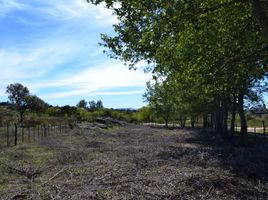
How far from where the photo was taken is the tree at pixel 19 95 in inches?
3455

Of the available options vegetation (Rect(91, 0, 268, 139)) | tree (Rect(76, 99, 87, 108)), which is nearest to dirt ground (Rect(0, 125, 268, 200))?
vegetation (Rect(91, 0, 268, 139))

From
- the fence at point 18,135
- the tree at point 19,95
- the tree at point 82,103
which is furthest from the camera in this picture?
the tree at point 82,103

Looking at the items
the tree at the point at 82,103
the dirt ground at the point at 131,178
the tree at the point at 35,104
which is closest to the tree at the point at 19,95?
the tree at the point at 35,104

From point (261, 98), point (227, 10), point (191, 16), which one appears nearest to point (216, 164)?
point (227, 10)

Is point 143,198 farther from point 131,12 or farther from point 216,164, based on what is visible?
point 216,164

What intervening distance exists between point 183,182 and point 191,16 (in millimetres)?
4426

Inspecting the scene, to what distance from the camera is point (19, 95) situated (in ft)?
297

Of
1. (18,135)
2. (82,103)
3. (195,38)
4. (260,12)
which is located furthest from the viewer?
(82,103)

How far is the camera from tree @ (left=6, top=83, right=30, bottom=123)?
8775cm

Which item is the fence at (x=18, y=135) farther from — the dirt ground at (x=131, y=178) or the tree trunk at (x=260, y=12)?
the tree trunk at (x=260, y=12)

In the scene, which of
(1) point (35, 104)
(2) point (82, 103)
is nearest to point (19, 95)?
(1) point (35, 104)

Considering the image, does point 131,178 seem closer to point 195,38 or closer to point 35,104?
point 195,38

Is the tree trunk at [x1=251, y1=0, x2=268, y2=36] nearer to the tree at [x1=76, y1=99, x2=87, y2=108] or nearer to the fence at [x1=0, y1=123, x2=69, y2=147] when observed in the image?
the fence at [x1=0, y1=123, x2=69, y2=147]

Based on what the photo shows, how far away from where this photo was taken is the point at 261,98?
38.2 metres
